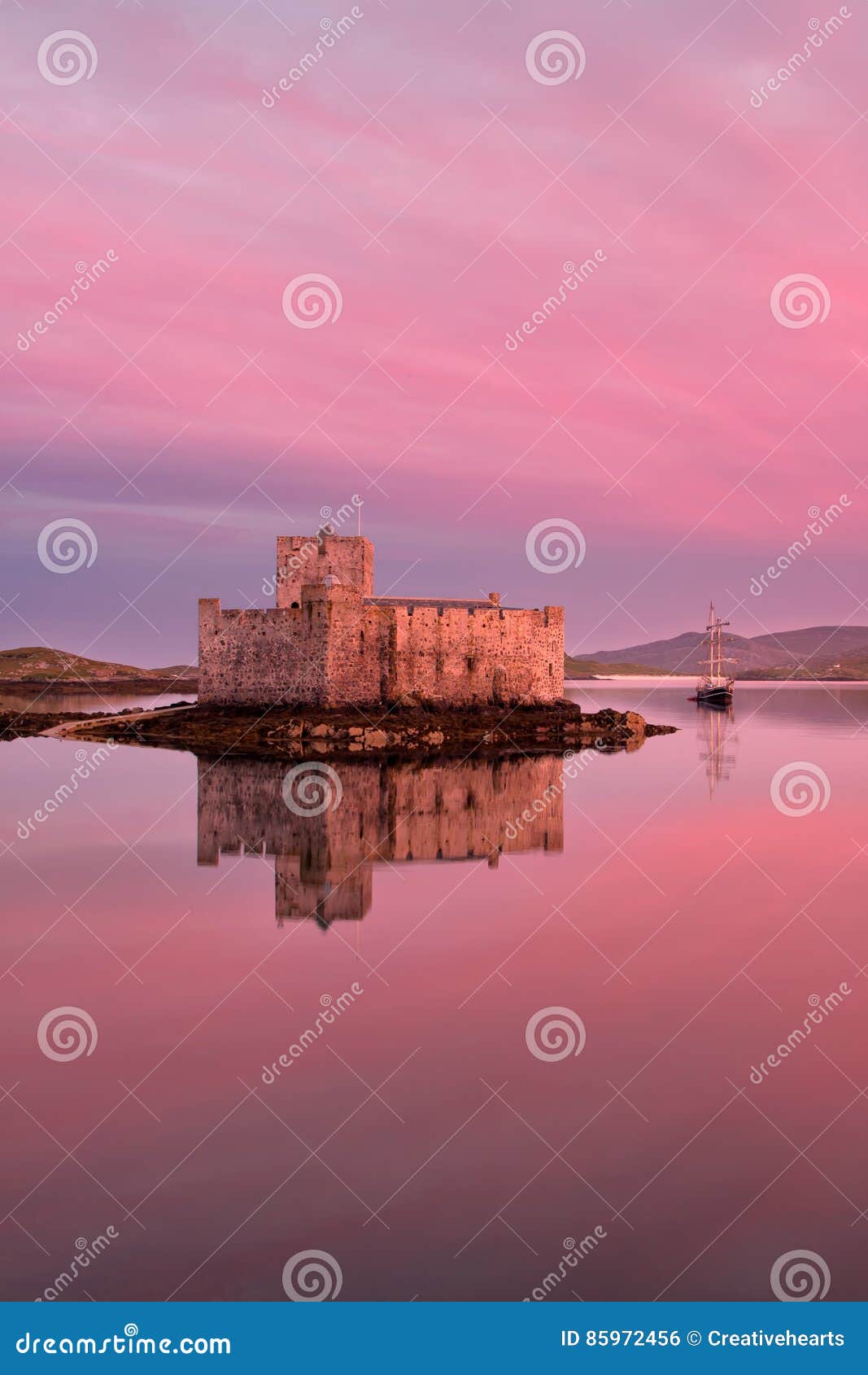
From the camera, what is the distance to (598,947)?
1151cm

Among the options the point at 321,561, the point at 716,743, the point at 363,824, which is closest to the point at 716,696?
the point at 716,743

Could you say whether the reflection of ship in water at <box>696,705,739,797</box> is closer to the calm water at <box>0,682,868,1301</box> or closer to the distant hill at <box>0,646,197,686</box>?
the calm water at <box>0,682,868,1301</box>

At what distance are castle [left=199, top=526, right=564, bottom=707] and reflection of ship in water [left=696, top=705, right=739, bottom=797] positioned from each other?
6920 millimetres

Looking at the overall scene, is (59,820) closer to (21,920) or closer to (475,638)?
(21,920)

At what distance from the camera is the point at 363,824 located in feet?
61.9

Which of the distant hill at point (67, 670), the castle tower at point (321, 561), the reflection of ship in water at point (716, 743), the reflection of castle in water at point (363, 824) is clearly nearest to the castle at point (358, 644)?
the castle tower at point (321, 561)

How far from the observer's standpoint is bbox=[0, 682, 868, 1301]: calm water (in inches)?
232

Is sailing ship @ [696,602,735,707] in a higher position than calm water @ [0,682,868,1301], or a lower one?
higher

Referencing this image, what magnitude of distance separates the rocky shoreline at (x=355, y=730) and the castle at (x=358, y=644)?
74 centimetres

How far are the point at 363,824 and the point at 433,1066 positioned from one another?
1076 centimetres

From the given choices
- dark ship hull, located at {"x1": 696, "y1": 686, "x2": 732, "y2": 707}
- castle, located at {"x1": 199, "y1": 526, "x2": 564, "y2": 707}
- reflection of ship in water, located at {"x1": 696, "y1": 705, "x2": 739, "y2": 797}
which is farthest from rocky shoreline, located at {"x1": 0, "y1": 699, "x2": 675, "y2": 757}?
dark ship hull, located at {"x1": 696, "y1": 686, "x2": 732, "y2": 707}

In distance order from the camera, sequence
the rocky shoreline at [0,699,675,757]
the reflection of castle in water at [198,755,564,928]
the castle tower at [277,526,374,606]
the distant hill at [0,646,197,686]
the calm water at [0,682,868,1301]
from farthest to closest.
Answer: the distant hill at [0,646,197,686] → the castle tower at [277,526,374,606] → the rocky shoreline at [0,699,675,757] → the reflection of castle in water at [198,755,564,928] → the calm water at [0,682,868,1301]

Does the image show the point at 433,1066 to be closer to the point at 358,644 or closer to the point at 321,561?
the point at 358,644

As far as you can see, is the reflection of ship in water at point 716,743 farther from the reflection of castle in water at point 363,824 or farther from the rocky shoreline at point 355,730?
the reflection of castle in water at point 363,824
